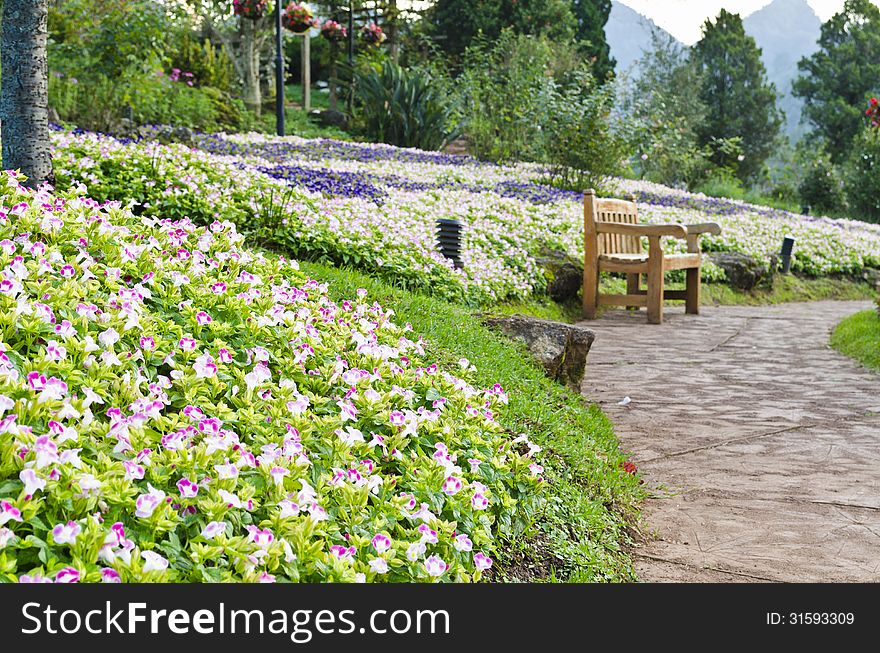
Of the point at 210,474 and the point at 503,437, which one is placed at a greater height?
the point at 210,474

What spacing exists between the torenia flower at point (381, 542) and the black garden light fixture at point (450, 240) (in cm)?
531

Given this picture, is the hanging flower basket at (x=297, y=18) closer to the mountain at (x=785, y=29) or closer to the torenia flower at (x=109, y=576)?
the torenia flower at (x=109, y=576)

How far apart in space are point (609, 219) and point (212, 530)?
28.1 ft

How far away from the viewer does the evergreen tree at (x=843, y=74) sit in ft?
129

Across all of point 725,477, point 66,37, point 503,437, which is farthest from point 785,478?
point 66,37

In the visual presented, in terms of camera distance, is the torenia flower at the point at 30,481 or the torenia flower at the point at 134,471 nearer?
the torenia flower at the point at 30,481

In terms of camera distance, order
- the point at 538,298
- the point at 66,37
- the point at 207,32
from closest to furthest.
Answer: the point at 538,298
the point at 66,37
the point at 207,32

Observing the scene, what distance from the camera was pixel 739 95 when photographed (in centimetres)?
3591

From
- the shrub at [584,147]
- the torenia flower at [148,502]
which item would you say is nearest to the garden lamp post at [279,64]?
the shrub at [584,147]

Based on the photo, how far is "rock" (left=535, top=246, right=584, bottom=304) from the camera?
9484 mm

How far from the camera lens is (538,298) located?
9172 millimetres

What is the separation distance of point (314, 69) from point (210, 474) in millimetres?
34406

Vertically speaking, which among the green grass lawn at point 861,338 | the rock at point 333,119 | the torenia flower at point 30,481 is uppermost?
the rock at point 333,119

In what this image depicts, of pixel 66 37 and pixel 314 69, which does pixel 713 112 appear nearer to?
pixel 314 69
